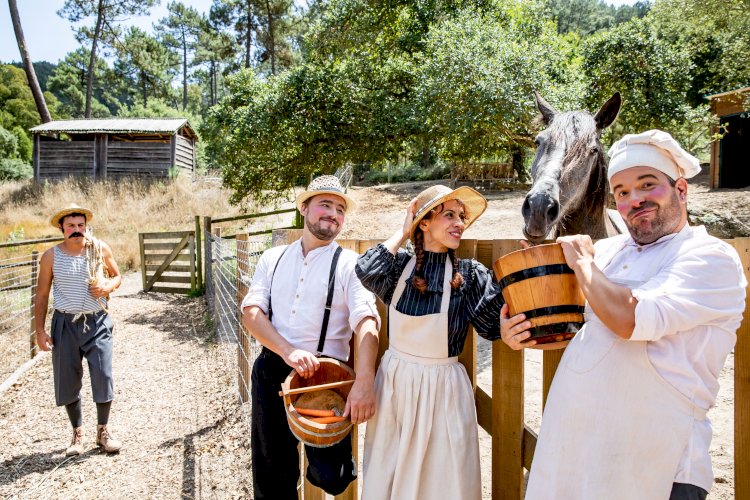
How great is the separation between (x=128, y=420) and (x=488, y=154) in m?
8.06

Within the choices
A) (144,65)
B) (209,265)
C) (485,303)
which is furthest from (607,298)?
(144,65)

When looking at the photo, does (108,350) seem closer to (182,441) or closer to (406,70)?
(182,441)

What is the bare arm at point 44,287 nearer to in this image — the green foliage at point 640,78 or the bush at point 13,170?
the green foliage at point 640,78

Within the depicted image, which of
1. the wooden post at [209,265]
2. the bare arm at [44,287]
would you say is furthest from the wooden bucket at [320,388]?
the wooden post at [209,265]

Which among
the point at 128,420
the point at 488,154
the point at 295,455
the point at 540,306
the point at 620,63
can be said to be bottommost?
the point at 128,420

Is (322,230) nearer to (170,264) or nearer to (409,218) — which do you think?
(409,218)

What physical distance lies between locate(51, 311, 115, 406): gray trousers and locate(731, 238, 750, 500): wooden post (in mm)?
4625

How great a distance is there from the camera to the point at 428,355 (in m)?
2.01

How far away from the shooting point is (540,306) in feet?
4.93

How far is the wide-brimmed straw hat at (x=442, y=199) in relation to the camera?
202 cm

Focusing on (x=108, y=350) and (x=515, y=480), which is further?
(x=108, y=350)

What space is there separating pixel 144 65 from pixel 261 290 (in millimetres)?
46942

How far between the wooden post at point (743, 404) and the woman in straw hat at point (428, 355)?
76cm

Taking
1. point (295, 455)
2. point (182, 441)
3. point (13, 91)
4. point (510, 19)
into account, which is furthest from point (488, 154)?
point (13, 91)
